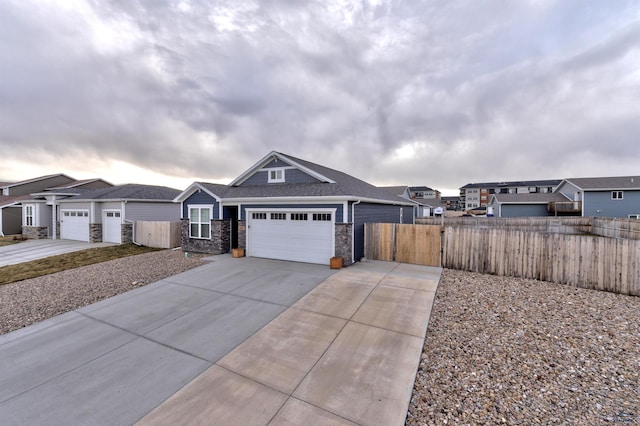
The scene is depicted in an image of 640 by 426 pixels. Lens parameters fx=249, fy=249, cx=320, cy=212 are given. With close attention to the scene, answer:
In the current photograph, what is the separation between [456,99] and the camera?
1489cm

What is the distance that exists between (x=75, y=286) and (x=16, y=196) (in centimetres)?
3187

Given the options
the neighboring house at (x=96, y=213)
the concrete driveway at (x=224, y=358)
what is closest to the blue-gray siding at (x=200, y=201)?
the concrete driveway at (x=224, y=358)

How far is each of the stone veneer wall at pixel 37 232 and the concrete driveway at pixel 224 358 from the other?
23147mm

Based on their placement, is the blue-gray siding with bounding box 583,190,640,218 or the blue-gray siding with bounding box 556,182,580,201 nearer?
the blue-gray siding with bounding box 583,190,640,218

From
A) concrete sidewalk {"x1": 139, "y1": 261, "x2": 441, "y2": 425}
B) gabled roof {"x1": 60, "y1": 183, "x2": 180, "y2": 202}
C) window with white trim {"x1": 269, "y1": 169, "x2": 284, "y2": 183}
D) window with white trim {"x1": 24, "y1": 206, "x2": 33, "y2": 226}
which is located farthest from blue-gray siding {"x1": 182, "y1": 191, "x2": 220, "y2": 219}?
window with white trim {"x1": 24, "y1": 206, "x2": 33, "y2": 226}

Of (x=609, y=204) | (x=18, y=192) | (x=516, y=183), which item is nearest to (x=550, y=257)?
(x=609, y=204)

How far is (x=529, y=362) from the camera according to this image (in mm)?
4371

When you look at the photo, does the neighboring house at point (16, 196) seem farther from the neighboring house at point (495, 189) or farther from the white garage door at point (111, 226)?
the neighboring house at point (495, 189)

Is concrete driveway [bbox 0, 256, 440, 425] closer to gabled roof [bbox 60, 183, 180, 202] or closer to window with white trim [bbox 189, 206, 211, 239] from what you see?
window with white trim [bbox 189, 206, 211, 239]

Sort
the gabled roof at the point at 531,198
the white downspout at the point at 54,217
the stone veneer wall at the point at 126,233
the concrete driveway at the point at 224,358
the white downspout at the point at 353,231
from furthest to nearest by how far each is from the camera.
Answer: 1. the gabled roof at the point at 531,198
2. the white downspout at the point at 54,217
3. the stone veneer wall at the point at 126,233
4. the white downspout at the point at 353,231
5. the concrete driveway at the point at 224,358

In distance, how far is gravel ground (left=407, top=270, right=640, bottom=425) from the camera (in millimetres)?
3324

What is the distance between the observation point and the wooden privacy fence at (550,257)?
7.80 m

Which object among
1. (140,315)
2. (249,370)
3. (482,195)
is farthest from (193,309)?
(482,195)

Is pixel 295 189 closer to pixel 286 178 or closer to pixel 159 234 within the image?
pixel 286 178
